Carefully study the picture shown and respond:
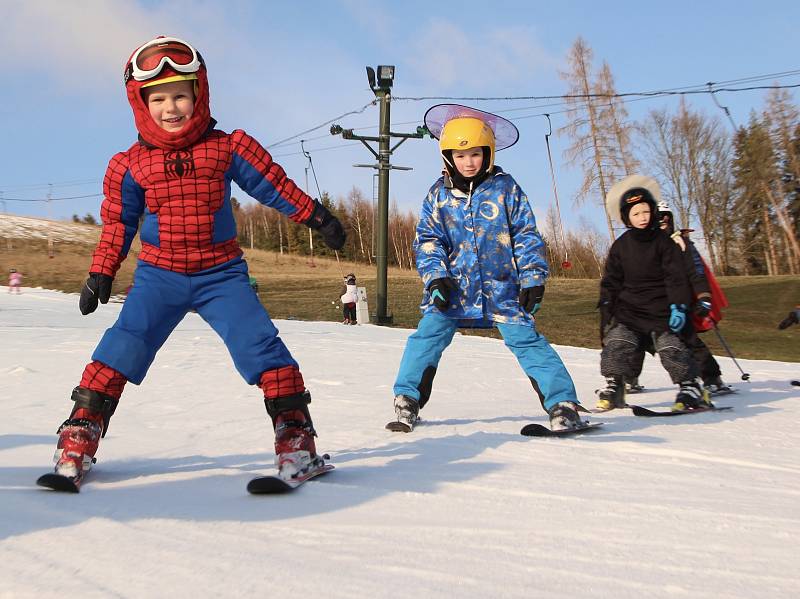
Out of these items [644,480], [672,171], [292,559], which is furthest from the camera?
[672,171]

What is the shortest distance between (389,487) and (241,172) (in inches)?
50.6

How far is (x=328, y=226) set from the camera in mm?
2795

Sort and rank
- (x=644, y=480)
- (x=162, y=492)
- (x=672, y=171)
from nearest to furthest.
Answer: (x=162, y=492) < (x=644, y=480) < (x=672, y=171)

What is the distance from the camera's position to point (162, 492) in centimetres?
230

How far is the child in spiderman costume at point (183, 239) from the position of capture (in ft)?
8.54

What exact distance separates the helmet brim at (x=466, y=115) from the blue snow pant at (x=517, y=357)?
102cm

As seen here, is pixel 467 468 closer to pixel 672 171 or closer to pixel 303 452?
pixel 303 452

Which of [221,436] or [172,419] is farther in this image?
[172,419]

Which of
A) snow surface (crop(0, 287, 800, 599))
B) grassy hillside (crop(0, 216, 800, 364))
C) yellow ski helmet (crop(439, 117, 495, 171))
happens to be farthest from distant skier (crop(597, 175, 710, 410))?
grassy hillside (crop(0, 216, 800, 364))

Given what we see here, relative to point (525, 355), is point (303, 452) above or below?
below

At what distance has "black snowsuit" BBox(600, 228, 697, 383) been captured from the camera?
462cm

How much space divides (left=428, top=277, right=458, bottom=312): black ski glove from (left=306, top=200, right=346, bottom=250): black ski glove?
95 centimetres

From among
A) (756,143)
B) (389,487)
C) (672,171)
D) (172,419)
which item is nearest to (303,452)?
(389,487)

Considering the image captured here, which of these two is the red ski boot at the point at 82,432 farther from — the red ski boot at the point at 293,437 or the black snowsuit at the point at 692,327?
the black snowsuit at the point at 692,327
